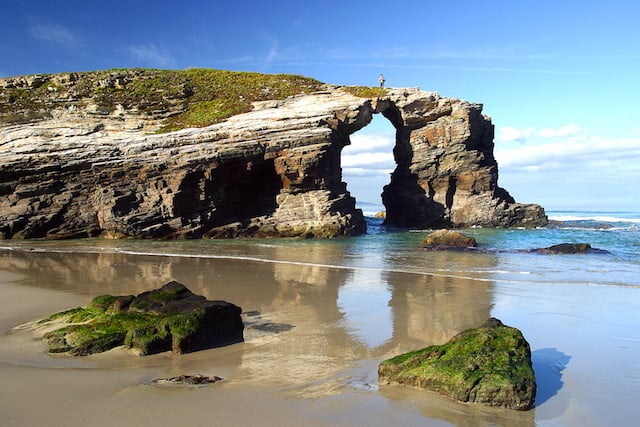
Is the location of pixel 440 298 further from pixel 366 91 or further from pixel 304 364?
pixel 366 91

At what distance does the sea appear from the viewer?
4930 millimetres

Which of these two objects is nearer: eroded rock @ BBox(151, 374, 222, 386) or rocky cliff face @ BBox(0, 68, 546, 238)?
eroded rock @ BBox(151, 374, 222, 386)

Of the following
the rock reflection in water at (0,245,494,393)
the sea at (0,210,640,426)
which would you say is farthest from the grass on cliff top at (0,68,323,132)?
the rock reflection in water at (0,245,494,393)

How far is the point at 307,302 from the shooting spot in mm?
9492

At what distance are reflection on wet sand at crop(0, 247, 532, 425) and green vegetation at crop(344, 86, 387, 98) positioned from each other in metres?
18.8

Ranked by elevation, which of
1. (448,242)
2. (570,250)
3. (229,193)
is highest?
(229,193)

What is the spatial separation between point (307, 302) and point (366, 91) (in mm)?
27392

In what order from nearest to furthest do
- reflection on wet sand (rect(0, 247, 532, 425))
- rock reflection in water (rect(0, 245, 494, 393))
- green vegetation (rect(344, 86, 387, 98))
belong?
reflection on wet sand (rect(0, 247, 532, 425)) → rock reflection in water (rect(0, 245, 494, 393)) → green vegetation (rect(344, 86, 387, 98))

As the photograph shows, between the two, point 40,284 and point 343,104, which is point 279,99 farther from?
point 40,284

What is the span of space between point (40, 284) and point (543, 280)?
507 inches

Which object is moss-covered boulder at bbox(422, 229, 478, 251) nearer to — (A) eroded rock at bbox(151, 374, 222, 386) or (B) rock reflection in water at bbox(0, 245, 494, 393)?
(B) rock reflection in water at bbox(0, 245, 494, 393)

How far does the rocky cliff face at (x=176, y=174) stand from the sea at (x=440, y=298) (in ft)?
21.3

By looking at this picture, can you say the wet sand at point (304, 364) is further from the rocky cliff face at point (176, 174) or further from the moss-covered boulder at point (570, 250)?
the rocky cliff face at point (176, 174)

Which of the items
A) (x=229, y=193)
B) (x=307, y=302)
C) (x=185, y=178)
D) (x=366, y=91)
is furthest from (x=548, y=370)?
(x=366, y=91)
